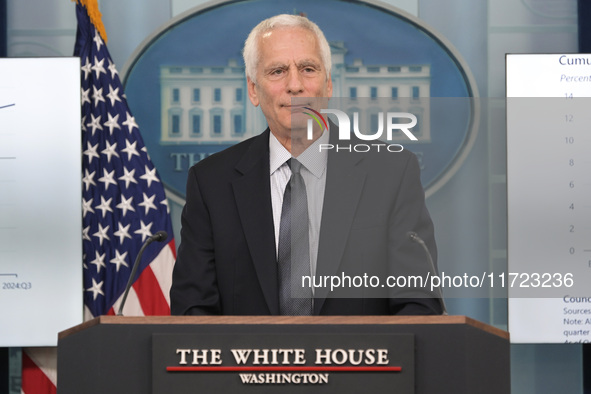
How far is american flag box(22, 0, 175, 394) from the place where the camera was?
152 inches

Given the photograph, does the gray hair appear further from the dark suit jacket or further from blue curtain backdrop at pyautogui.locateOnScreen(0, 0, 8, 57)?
blue curtain backdrop at pyautogui.locateOnScreen(0, 0, 8, 57)

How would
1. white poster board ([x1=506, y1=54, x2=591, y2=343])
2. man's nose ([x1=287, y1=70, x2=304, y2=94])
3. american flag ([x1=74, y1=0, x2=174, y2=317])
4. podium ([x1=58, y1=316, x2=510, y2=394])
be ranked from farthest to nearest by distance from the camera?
american flag ([x1=74, y1=0, x2=174, y2=317]), white poster board ([x1=506, y1=54, x2=591, y2=343]), man's nose ([x1=287, y1=70, x2=304, y2=94]), podium ([x1=58, y1=316, x2=510, y2=394])

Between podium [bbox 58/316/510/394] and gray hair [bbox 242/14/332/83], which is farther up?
gray hair [bbox 242/14/332/83]

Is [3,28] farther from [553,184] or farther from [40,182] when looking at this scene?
[553,184]

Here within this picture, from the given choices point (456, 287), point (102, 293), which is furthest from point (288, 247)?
point (102, 293)

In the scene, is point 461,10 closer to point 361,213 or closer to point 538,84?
point 538,84

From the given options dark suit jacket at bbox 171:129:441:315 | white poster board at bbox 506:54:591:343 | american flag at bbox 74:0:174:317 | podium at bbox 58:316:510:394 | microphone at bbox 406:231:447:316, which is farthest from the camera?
american flag at bbox 74:0:174:317

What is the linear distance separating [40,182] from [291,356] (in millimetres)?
2710

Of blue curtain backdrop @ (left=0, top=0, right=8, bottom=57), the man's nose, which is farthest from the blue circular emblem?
the man's nose

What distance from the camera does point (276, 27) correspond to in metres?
2.41

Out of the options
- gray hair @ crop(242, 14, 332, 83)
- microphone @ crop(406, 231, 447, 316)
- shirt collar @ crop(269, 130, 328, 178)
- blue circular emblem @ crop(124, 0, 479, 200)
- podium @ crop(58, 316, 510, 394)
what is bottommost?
podium @ crop(58, 316, 510, 394)

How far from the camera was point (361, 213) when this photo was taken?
210cm

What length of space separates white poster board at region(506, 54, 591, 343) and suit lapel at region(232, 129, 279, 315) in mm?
1534

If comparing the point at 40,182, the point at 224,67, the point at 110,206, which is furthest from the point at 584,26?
the point at 40,182
